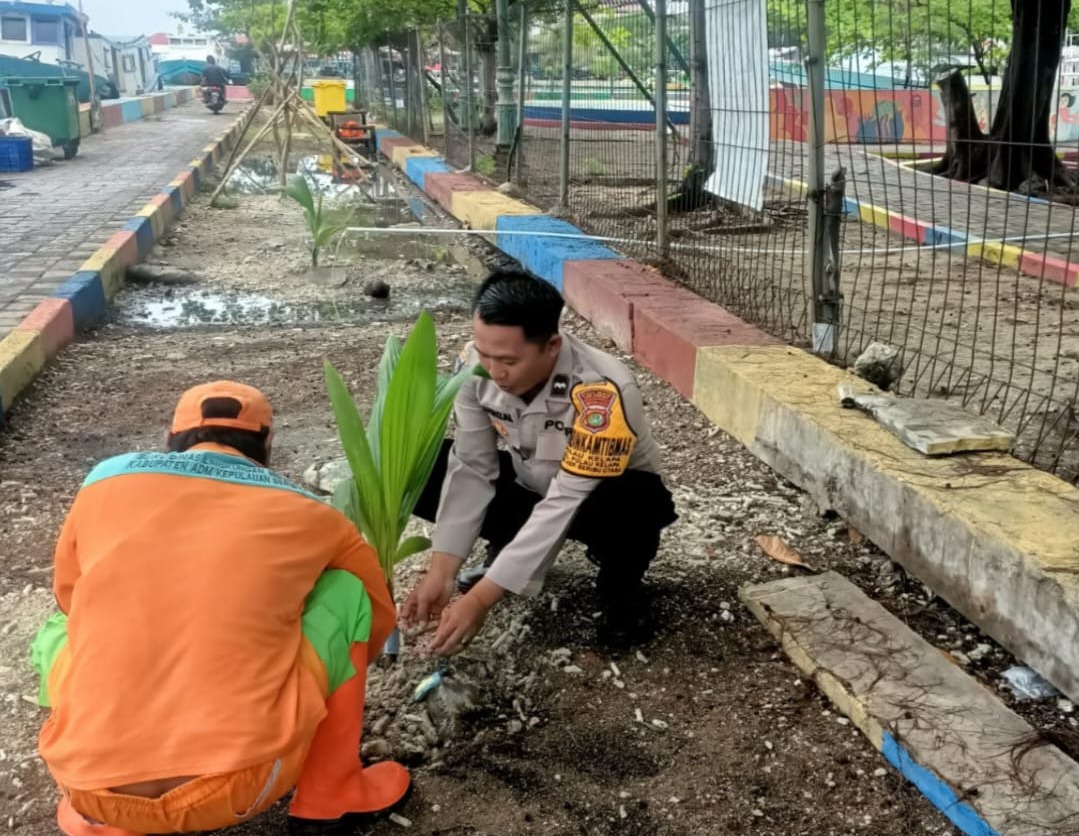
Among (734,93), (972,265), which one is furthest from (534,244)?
(972,265)

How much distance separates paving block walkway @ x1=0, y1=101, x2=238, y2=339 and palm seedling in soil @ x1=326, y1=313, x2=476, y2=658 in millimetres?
3490

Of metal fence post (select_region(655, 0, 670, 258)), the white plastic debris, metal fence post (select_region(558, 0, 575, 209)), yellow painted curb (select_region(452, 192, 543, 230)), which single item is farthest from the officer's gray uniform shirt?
yellow painted curb (select_region(452, 192, 543, 230))

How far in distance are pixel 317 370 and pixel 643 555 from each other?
8.52 feet

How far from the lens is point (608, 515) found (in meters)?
2.41

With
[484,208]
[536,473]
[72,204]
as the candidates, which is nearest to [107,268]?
[484,208]

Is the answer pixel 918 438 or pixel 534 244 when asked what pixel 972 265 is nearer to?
pixel 534 244

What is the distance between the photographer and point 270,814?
6.57ft

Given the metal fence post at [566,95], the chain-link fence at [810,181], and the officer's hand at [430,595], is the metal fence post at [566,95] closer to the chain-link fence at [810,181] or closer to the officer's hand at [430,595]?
the chain-link fence at [810,181]

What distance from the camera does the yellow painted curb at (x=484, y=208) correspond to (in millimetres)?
7629

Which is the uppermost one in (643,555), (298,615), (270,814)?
(298,615)

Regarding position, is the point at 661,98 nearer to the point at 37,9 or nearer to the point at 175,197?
the point at 175,197

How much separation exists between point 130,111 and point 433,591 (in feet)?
73.5

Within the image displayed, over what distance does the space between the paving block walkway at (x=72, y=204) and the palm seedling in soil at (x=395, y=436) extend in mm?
3490

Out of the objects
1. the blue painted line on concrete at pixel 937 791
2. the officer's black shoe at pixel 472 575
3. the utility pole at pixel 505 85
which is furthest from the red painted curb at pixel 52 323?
the utility pole at pixel 505 85
